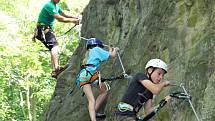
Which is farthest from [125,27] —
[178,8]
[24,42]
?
[24,42]

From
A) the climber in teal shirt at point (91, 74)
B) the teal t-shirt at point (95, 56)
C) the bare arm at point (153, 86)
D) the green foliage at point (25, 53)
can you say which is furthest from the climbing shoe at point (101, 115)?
the green foliage at point (25, 53)

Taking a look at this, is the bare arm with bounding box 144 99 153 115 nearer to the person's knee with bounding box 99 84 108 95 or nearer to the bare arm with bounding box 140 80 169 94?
the bare arm with bounding box 140 80 169 94

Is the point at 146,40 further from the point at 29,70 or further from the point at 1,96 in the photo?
the point at 1,96

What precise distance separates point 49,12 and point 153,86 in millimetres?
6629

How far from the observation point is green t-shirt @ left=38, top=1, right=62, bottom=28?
13109 mm

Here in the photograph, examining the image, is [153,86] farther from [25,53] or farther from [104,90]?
[25,53]

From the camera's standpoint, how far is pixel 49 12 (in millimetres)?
13234

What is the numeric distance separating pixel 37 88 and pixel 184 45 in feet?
74.1

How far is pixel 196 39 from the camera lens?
846cm

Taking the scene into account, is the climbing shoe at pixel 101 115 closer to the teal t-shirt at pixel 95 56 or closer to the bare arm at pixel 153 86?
the teal t-shirt at pixel 95 56

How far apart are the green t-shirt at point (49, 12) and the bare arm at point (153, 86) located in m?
6.27

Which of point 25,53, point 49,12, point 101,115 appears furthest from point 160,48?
point 25,53

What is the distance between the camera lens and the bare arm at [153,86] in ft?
24.1

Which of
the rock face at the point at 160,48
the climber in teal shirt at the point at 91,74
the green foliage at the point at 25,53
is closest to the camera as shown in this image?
the rock face at the point at 160,48
